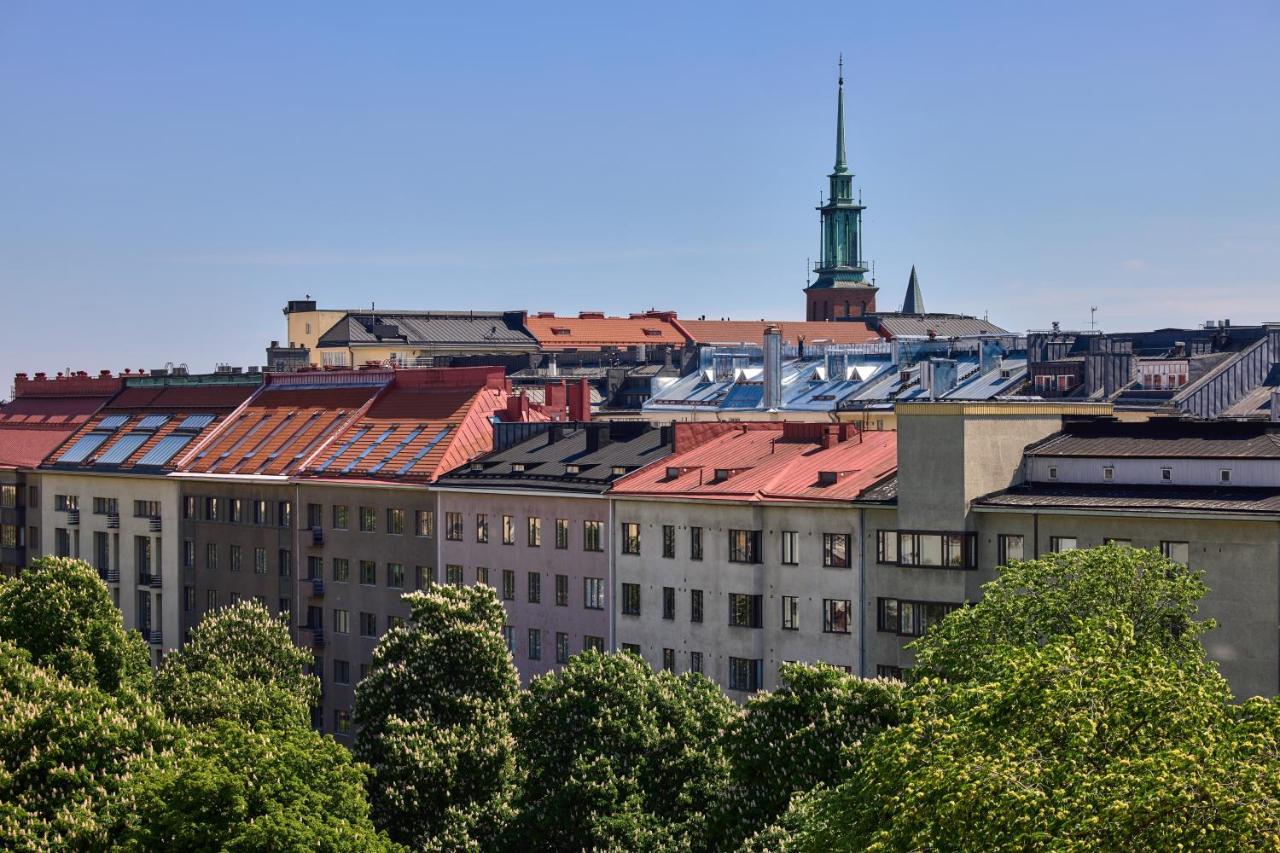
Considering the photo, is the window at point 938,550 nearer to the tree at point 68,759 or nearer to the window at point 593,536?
the window at point 593,536

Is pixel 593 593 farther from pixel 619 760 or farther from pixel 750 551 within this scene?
pixel 619 760

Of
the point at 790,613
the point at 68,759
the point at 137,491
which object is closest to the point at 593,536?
the point at 790,613

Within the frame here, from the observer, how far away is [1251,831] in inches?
1559

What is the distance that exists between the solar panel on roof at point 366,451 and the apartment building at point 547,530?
30.2 feet

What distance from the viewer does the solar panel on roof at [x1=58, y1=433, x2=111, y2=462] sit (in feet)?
454

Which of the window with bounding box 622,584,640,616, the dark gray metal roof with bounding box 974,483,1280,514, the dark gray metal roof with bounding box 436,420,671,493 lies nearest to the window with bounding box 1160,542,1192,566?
the dark gray metal roof with bounding box 974,483,1280,514

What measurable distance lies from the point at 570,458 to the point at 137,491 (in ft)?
128

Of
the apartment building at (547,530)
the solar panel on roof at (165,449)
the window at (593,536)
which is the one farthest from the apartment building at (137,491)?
the window at (593,536)

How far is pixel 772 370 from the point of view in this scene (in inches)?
5305

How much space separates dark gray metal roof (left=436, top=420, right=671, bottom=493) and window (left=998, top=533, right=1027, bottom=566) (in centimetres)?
2253

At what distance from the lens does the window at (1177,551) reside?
7188 centimetres

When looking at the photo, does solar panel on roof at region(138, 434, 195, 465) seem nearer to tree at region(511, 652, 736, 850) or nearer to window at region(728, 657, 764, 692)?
window at region(728, 657, 764, 692)

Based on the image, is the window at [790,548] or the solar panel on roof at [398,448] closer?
the window at [790,548]

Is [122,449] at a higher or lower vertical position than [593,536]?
higher
